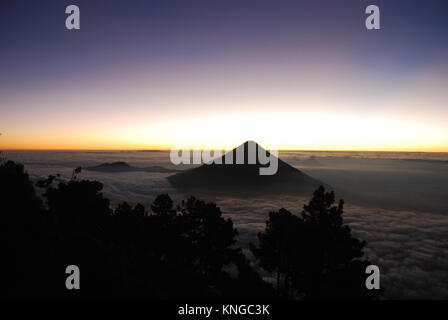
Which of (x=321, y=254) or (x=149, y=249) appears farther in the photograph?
(x=149, y=249)

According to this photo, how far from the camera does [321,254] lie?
22547 mm

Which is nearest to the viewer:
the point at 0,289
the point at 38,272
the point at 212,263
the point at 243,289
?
the point at 0,289

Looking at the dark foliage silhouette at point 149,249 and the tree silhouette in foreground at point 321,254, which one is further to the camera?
the tree silhouette in foreground at point 321,254

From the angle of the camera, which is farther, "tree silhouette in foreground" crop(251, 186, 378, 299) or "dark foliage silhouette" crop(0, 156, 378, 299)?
"tree silhouette in foreground" crop(251, 186, 378, 299)

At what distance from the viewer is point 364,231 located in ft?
330

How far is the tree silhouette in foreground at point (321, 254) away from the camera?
20406 mm

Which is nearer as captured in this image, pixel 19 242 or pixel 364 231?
pixel 19 242

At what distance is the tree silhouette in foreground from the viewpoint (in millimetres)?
20406

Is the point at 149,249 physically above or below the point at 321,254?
below

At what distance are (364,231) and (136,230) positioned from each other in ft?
350
